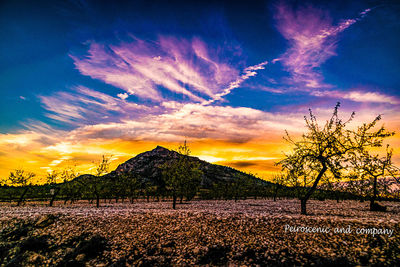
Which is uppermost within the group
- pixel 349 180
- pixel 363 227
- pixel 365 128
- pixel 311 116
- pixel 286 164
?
pixel 311 116

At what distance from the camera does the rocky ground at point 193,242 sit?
14016 millimetres

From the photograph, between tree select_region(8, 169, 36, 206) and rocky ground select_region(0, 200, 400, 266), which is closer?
rocky ground select_region(0, 200, 400, 266)

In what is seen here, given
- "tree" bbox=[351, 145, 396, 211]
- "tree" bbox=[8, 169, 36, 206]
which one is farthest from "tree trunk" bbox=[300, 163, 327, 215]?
"tree" bbox=[8, 169, 36, 206]

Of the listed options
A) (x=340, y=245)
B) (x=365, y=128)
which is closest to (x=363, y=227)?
(x=340, y=245)

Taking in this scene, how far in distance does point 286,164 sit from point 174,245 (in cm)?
1865

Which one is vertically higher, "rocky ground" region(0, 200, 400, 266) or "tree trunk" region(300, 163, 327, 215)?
"tree trunk" region(300, 163, 327, 215)

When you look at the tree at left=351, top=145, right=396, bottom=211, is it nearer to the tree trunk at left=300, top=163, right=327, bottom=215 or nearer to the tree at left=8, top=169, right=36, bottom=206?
the tree trunk at left=300, top=163, right=327, bottom=215

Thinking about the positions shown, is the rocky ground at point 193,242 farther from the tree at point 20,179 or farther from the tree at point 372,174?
the tree at point 20,179

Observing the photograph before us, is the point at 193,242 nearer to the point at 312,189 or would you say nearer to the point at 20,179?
the point at 312,189

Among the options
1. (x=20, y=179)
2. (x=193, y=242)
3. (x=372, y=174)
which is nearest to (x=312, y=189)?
(x=372, y=174)

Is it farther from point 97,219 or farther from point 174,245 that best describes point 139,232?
point 97,219

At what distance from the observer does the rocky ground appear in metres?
14.0

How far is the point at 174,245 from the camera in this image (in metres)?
16.6

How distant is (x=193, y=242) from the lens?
16.8m
